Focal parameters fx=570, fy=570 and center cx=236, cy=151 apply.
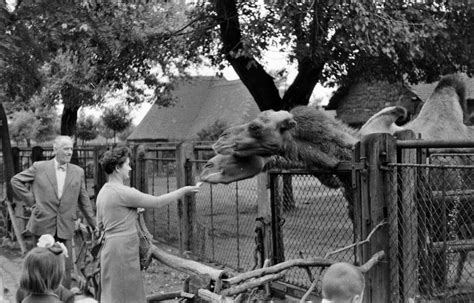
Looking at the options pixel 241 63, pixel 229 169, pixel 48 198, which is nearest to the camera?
pixel 229 169

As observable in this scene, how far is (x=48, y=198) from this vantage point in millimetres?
6484

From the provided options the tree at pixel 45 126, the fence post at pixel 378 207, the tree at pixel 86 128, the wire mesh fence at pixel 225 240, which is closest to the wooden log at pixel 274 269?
the fence post at pixel 378 207

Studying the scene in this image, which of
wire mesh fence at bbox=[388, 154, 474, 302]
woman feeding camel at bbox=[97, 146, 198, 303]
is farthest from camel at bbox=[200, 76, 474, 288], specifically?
wire mesh fence at bbox=[388, 154, 474, 302]

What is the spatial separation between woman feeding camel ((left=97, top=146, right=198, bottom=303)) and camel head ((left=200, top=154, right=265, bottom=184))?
216mm

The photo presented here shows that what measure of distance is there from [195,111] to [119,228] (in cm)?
3882

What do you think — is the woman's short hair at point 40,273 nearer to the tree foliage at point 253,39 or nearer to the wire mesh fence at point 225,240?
the wire mesh fence at point 225,240

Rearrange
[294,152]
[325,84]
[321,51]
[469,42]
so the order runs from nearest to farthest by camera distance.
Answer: [294,152] < [321,51] < [469,42] < [325,84]

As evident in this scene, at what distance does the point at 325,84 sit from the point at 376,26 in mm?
5566

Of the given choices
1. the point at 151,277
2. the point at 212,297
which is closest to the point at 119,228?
the point at 212,297

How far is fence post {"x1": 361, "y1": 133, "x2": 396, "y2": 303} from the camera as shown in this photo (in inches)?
165

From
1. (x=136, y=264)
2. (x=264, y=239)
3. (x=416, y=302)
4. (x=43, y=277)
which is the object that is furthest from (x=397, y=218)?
(x=43, y=277)

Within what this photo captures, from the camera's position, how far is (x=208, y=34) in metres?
14.3

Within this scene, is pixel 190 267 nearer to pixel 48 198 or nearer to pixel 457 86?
pixel 48 198

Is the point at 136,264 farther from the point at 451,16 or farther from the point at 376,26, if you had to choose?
the point at 451,16
